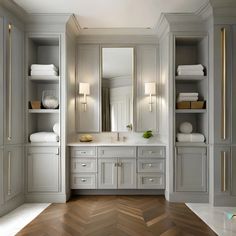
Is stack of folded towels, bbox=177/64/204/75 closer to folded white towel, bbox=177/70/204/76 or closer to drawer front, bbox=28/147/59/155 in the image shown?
folded white towel, bbox=177/70/204/76

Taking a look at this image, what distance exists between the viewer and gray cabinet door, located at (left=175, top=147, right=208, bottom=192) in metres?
3.78

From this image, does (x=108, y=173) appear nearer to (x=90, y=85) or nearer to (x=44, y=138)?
(x=44, y=138)

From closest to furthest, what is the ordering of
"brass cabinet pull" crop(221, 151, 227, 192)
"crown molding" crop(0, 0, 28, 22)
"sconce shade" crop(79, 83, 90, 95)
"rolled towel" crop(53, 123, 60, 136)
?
"crown molding" crop(0, 0, 28, 22), "brass cabinet pull" crop(221, 151, 227, 192), "rolled towel" crop(53, 123, 60, 136), "sconce shade" crop(79, 83, 90, 95)

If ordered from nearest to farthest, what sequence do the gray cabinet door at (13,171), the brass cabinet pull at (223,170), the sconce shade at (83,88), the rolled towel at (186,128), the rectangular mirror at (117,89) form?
1. the gray cabinet door at (13,171)
2. the brass cabinet pull at (223,170)
3. the rolled towel at (186,128)
4. the sconce shade at (83,88)
5. the rectangular mirror at (117,89)

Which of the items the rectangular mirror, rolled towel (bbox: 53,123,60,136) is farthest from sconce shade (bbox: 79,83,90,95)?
rolled towel (bbox: 53,123,60,136)

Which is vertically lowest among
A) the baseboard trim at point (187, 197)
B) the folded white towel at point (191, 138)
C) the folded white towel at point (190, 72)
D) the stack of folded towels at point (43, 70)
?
the baseboard trim at point (187, 197)

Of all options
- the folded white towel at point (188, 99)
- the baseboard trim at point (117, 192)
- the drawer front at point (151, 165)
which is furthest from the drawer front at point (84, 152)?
the folded white towel at point (188, 99)

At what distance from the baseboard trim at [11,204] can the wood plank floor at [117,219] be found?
1.55 feet

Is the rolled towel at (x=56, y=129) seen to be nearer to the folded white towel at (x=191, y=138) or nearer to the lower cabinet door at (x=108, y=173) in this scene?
the lower cabinet door at (x=108, y=173)

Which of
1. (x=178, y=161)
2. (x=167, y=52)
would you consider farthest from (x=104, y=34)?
(x=178, y=161)

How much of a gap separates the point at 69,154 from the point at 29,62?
1.58 metres

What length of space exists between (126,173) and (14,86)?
84.5 inches

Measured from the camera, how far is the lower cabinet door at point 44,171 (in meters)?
3.79

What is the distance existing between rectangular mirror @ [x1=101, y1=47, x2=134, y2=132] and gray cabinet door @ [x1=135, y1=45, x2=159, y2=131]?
127mm
